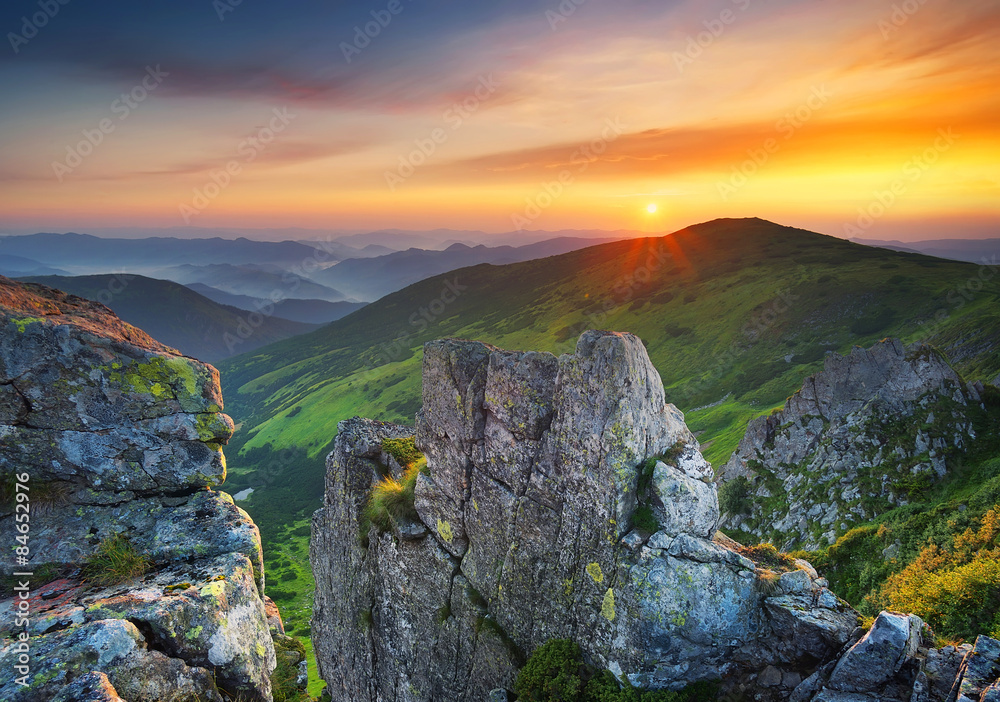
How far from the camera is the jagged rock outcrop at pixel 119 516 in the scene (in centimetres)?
925

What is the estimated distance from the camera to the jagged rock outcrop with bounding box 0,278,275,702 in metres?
9.25

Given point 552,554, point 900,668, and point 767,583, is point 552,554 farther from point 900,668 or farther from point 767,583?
point 900,668

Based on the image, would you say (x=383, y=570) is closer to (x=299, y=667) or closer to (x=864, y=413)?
(x=299, y=667)

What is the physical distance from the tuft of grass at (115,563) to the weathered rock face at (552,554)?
13546 mm

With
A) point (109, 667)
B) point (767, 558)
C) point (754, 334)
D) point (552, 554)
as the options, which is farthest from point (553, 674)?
point (754, 334)

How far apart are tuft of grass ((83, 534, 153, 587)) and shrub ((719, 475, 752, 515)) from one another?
45.5 meters

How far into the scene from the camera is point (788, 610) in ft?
56.9

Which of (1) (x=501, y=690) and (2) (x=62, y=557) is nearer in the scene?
(2) (x=62, y=557)

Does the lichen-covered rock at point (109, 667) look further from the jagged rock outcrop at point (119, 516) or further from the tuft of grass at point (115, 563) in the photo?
the tuft of grass at point (115, 563)

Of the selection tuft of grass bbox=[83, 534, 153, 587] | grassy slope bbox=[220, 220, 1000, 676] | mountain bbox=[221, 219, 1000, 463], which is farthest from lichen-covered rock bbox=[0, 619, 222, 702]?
grassy slope bbox=[220, 220, 1000, 676]

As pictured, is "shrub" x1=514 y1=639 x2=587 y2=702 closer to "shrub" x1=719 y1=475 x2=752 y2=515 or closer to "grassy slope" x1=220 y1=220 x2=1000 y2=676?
"shrub" x1=719 y1=475 x2=752 y2=515

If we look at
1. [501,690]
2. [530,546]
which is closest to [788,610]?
[530,546]

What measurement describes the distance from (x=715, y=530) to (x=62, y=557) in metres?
19.5

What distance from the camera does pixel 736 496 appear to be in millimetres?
45906
